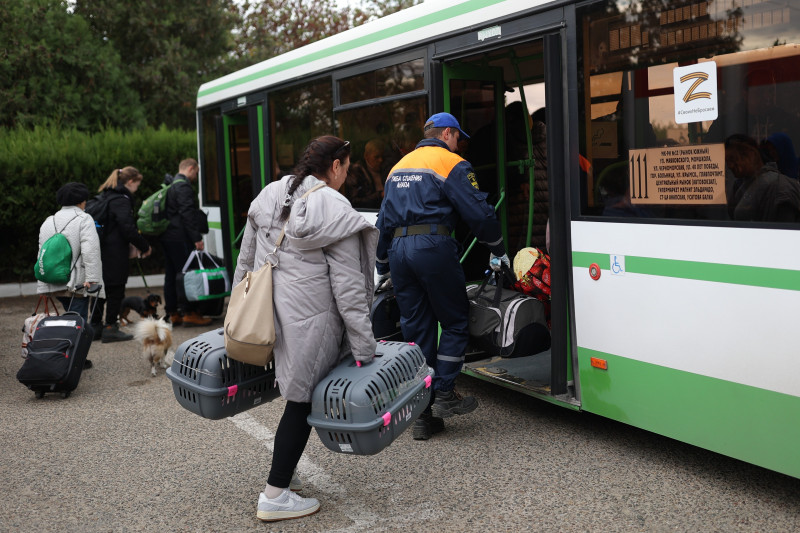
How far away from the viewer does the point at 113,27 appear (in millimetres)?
20891

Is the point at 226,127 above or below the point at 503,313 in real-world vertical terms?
above

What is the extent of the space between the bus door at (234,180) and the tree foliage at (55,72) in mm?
8665

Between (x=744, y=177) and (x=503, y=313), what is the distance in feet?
6.23

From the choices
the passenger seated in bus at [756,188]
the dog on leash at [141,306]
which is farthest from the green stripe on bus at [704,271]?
the dog on leash at [141,306]

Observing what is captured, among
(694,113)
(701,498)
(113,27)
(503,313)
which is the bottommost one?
(701,498)

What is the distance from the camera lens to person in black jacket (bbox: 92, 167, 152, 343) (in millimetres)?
8508

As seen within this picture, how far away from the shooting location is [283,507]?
395cm

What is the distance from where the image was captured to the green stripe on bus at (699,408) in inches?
146

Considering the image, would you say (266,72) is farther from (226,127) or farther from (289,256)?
(289,256)

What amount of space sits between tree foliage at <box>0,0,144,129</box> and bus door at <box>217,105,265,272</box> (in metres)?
8.67

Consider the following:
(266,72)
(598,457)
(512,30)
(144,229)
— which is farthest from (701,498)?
(144,229)

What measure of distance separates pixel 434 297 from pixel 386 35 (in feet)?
7.84

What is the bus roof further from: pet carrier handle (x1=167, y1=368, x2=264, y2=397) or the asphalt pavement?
pet carrier handle (x1=167, y1=368, x2=264, y2=397)

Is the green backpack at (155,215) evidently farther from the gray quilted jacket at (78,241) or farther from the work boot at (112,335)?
the gray quilted jacket at (78,241)
